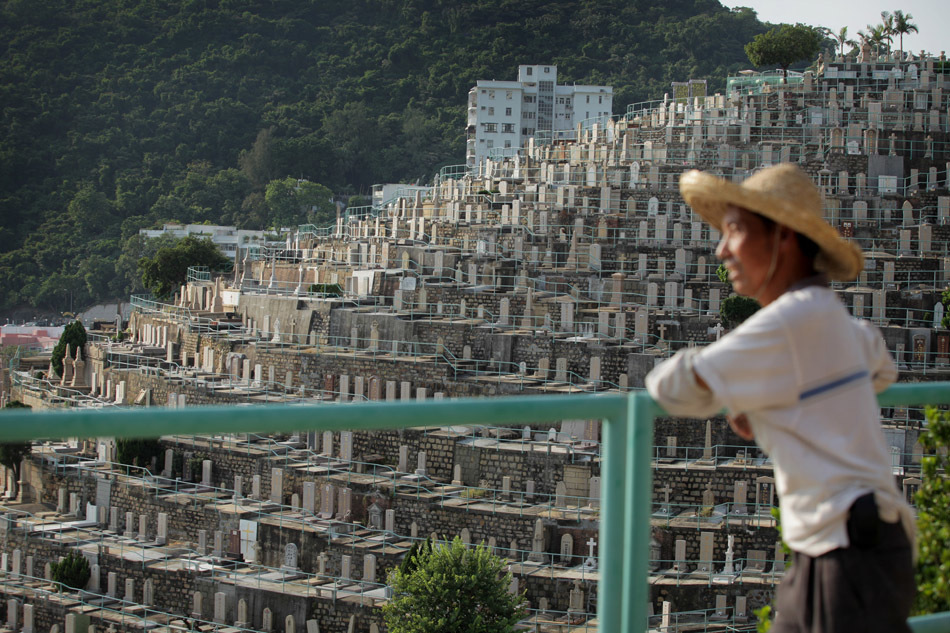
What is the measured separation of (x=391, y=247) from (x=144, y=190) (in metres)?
41.7

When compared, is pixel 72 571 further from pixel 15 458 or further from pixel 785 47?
pixel 785 47

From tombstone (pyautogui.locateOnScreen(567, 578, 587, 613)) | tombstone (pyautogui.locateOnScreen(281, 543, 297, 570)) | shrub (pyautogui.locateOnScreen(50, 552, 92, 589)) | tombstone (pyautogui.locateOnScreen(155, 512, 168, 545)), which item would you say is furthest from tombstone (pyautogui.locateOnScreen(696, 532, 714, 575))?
shrub (pyautogui.locateOnScreen(50, 552, 92, 589))

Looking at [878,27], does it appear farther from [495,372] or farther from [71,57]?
[71,57]

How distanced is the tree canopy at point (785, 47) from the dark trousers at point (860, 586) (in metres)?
39.9

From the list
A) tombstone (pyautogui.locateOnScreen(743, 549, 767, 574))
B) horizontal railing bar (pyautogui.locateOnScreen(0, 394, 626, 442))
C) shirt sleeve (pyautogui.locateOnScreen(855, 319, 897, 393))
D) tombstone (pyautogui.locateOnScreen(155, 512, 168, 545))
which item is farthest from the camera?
tombstone (pyautogui.locateOnScreen(155, 512, 168, 545))

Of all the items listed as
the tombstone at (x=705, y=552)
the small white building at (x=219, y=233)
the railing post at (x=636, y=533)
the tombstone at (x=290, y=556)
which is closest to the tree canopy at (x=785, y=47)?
the small white building at (x=219, y=233)

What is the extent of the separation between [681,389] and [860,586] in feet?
1.88

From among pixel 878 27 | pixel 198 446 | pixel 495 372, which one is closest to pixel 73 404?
pixel 198 446

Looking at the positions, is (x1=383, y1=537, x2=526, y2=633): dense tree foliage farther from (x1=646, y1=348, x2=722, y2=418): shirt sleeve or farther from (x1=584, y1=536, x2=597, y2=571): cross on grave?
(x1=646, y1=348, x2=722, y2=418): shirt sleeve

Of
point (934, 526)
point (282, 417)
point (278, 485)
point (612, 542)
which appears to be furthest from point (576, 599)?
point (282, 417)

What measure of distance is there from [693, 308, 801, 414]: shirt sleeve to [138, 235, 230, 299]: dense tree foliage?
138 feet

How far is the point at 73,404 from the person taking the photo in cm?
2581

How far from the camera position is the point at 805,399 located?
2479 millimetres

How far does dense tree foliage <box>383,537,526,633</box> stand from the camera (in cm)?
1532
